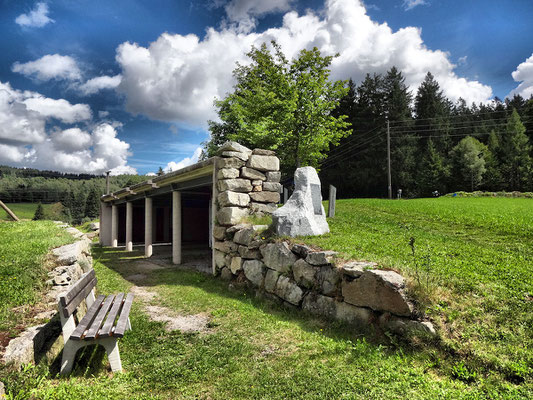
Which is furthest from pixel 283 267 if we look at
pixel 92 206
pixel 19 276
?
pixel 92 206

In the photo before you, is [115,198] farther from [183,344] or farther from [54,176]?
[54,176]

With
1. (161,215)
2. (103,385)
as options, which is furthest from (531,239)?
(161,215)

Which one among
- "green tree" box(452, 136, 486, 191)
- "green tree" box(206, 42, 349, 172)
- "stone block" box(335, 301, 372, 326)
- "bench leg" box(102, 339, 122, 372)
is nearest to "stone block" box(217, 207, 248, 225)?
"stone block" box(335, 301, 372, 326)

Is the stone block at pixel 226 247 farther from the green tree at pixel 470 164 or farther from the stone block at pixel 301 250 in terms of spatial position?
the green tree at pixel 470 164

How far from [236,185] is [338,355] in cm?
544

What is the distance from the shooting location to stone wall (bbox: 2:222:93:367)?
2916 mm

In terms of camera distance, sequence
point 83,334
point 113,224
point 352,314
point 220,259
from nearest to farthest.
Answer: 1. point 83,334
2. point 352,314
3. point 220,259
4. point 113,224

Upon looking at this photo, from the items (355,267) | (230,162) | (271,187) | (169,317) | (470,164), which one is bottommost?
(169,317)

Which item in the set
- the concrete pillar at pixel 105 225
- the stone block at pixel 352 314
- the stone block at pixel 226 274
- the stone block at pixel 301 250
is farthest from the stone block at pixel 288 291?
the concrete pillar at pixel 105 225

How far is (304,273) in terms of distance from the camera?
5336mm

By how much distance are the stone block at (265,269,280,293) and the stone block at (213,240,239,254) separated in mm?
1675

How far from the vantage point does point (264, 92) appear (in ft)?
55.2

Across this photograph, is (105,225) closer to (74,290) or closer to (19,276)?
(19,276)

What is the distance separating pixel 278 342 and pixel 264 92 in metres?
15.0
